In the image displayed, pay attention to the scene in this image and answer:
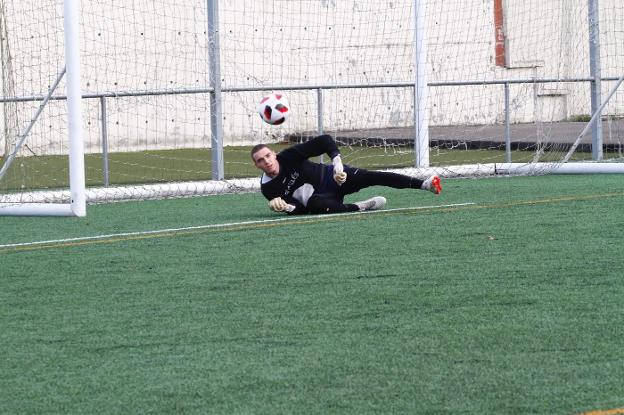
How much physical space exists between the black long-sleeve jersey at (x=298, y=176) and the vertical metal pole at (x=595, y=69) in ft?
19.5

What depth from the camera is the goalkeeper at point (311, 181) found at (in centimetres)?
999

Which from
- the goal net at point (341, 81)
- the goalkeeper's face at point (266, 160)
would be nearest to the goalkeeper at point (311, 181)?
the goalkeeper's face at point (266, 160)

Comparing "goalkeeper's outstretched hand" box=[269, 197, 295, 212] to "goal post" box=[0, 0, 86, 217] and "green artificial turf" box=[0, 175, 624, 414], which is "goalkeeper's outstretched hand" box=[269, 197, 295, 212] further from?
"goal post" box=[0, 0, 86, 217]

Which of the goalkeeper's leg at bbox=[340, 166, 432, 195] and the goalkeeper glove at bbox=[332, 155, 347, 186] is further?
the goalkeeper's leg at bbox=[340, 166, 432, 195]

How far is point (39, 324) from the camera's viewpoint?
18.7 feet

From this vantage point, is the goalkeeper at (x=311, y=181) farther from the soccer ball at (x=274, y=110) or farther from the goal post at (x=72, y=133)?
the goal post at (x=72, y=133)

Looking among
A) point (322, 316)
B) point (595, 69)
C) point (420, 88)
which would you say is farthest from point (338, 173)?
point (595, 69)

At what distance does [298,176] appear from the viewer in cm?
1017

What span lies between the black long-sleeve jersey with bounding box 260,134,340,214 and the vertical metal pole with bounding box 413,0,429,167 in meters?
4.30

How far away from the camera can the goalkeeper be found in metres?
9.99

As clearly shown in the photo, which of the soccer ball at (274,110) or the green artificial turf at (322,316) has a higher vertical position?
the soccer ball at (274,110)

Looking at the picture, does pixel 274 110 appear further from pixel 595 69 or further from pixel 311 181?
pixel 595 69

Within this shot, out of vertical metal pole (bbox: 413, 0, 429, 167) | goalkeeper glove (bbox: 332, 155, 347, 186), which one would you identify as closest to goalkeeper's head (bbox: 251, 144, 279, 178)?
goalkeeper glove (bbox: 332, 155, 347, 186)

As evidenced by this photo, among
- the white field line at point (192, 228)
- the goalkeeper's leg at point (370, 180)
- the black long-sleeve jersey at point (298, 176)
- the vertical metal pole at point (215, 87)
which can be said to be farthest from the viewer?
the vertical metal pole at point (215, 87)
